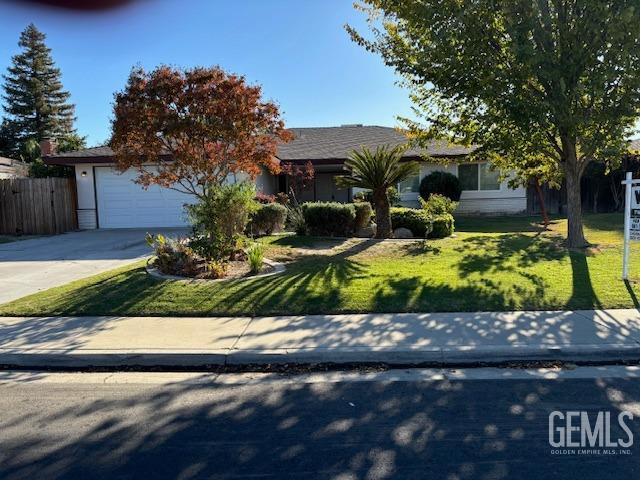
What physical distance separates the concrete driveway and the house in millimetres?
1275

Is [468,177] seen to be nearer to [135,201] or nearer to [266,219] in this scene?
[266,219]

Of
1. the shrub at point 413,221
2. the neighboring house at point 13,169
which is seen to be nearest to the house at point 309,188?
the shrub at point 413,221

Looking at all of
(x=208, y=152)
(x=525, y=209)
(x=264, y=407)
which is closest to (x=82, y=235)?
(x=208, y=152)

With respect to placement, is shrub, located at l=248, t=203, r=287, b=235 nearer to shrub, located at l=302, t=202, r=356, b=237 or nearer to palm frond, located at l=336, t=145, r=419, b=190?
shrub, located at l=302, t=202, r=356, b=237

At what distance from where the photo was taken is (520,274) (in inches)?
344

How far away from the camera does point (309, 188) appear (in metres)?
24.7

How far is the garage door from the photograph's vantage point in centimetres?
1889

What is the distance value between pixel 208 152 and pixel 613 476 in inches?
322

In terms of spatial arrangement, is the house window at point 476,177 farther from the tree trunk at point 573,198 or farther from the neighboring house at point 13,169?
the neighboring house at point 13,169

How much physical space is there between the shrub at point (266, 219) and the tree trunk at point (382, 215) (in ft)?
10.0

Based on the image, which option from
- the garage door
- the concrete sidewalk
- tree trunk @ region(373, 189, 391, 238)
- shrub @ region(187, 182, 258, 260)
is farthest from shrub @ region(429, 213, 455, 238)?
the garage door

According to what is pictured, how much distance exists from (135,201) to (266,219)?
708 centimetres

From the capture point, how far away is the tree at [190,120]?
28.8ft

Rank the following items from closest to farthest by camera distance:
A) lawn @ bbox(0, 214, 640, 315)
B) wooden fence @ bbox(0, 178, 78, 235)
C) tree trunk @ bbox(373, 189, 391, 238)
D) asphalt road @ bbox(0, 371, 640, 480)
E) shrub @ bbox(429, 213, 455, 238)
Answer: asphalt road @ bbox(0, 371, 640, 480) < lawn @ bbox(0, 214, 640, 315) < tree trunk @ bbox(373, 189, 391, 238) < shrub @ bbox(429, 213, 455, 238) < wooden fence @ bbox(0, 178, 78, 235)
